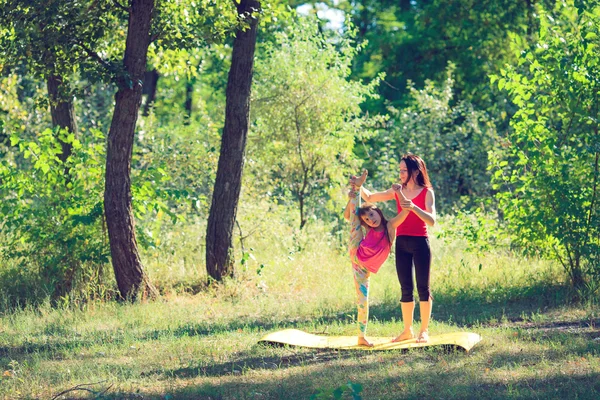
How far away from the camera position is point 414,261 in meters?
8.45

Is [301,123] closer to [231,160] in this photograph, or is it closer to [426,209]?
[231,160]

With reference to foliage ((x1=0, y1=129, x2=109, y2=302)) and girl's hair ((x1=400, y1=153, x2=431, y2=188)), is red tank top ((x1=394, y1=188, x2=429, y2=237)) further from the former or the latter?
foliage ((x1=0, y1=129, x2=109, y2=302))

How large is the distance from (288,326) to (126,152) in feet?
11.2

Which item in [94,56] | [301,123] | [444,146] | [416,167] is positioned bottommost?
A: [416,167]

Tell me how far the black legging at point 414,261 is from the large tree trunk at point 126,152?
442 centimetres

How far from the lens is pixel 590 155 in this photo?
422 inches

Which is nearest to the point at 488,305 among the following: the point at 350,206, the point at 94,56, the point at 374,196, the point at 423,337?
the point at 423,337

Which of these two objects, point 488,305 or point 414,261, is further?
point 488,305

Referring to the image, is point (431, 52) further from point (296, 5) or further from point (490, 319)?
point (490, 319)

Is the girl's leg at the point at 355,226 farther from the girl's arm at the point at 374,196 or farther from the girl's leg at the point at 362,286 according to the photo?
the girl's arm at the point at 374,196

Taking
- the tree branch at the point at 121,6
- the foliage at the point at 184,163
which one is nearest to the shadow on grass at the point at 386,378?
the foliage at the point at 184,163

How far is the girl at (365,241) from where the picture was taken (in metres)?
8.10

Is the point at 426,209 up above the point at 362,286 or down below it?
above

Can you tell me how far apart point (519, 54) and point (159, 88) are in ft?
91.3
